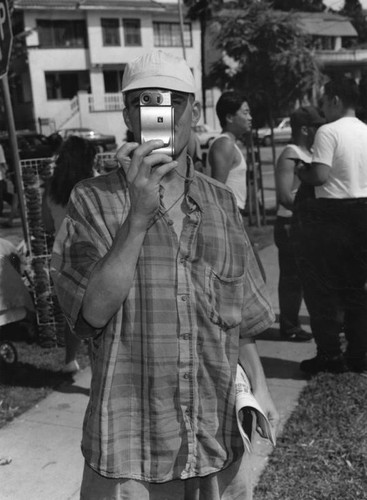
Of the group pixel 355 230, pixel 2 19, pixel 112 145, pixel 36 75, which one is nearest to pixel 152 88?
pixel 355 230

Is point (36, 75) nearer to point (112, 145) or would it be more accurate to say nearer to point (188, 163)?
point (112, 145)

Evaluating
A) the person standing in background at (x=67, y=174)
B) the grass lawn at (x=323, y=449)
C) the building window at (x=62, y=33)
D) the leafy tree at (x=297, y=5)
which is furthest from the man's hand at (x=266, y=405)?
the building window at (x=62, y=33)

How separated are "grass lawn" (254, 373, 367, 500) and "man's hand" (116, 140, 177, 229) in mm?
1937

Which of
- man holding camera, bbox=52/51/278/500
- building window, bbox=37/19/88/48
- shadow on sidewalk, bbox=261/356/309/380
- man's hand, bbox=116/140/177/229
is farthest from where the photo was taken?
building window, bbox=37/19/88/48

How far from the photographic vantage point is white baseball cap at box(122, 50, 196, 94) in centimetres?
160

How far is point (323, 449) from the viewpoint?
3.25 meters

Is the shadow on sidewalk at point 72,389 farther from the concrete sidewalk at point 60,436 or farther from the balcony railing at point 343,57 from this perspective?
the balcony railing at point 343,57

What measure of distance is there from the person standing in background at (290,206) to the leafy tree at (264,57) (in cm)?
444

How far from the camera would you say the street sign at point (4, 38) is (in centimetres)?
405

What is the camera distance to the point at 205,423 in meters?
1.66

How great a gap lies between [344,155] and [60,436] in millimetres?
2381

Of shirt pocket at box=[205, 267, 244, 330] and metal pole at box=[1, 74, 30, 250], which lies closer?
shirt pocket at box=[205, 267, 244, 330]

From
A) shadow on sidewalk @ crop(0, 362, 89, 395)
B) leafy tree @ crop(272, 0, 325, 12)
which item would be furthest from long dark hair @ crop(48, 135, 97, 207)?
leafy tree @ crop(272, 0, 325, 12)

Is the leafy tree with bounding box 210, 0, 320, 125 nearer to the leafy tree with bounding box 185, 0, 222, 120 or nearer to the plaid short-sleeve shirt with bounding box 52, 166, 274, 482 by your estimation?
the plaid short-sleeve shirt with bounding box 52, 166, 274, 482
